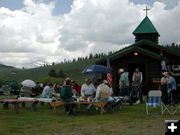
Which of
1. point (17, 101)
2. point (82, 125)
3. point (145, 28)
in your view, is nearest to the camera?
point (82, 125)

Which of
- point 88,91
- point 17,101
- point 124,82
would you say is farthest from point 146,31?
point 17,101

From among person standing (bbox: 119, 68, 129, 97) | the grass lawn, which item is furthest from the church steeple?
the grass lawn

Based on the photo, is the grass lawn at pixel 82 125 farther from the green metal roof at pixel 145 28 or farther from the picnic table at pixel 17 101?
the green metal roof at pixel 145 28

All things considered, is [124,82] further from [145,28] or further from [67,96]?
[145,28]

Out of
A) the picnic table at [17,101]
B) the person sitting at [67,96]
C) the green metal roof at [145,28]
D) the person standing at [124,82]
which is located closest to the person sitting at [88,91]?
the person sitting at [67,96]

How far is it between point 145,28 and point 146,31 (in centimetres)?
51

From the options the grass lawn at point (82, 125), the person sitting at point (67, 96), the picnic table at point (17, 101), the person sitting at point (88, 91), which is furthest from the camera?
the person sitting at point (88, 91)

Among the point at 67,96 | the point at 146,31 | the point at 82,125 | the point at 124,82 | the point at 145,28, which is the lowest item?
the point at 82,125

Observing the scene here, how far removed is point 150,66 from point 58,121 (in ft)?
44.9

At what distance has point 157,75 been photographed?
27047mm

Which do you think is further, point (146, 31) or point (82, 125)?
point (146, 31)

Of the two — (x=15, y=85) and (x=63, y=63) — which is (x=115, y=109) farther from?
(x=63, y=63)

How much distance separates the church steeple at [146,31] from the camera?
33.1m

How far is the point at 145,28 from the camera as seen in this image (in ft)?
110
